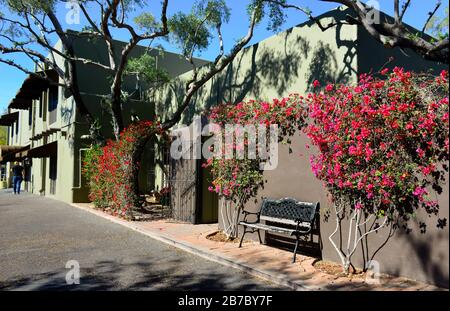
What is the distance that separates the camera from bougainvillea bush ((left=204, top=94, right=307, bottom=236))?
728 cm

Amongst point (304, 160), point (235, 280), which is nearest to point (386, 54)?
point (304, 160)

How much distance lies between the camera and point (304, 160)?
22.9 feet

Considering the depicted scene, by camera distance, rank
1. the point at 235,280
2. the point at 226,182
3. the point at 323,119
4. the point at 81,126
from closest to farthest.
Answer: the point at 235,280 → the point at 323,119 → the point at 226,182 → the point at 81,126

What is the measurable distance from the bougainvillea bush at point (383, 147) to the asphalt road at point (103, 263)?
5.98ft

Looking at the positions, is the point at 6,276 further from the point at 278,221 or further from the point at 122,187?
the point at 122,187

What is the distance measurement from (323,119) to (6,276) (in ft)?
17.5

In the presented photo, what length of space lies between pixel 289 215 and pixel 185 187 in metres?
4.61

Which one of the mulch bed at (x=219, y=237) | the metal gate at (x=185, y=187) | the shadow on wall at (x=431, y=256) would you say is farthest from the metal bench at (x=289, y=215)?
the metal gate at (x=185, y=187)

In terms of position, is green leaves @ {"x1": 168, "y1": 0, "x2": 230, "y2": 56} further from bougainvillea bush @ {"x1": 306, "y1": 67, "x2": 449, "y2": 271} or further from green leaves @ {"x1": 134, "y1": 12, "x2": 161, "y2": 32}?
bougainvillea bush @ {"x1": 306, "y1": 67, "x2": 449, "y2": 271}

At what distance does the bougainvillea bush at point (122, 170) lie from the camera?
1184cm

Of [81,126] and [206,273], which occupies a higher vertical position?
[81,126]

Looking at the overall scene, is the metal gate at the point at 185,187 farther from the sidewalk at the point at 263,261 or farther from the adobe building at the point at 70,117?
the adobe building at the point at 70,117
